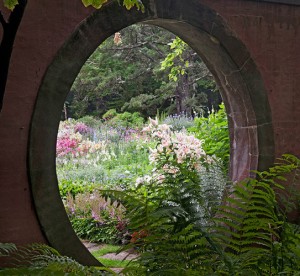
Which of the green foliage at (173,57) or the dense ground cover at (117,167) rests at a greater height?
the green foliage at (173,57)

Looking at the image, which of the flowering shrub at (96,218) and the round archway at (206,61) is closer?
Answer: the round archway at (206,61)

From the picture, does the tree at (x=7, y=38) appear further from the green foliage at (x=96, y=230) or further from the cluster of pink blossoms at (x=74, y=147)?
the cluster of pink blossoms at (x=74, y=147)

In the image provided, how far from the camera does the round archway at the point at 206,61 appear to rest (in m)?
2.86

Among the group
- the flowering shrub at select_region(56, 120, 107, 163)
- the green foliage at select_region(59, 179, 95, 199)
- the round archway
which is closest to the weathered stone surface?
the round archway

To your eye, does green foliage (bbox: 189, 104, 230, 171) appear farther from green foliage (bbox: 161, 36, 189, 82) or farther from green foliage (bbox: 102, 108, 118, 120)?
green foliage (bbox: 102, 108, 118, 120)

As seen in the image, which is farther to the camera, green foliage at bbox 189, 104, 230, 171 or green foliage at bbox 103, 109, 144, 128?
green foliage at bbox 103, 109, 144, 128

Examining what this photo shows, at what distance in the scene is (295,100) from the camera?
Answer: 4180 mm

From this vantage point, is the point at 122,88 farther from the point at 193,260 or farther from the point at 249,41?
the point at 193,260

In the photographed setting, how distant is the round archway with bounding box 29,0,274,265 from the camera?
2859 millimetres

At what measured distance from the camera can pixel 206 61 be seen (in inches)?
161

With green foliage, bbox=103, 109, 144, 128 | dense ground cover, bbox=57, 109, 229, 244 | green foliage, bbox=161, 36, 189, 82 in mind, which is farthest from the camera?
green foliage, bbox=103, 109, 144, 128

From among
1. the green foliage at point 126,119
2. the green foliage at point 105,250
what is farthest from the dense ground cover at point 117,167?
the green foliage at point 126,119

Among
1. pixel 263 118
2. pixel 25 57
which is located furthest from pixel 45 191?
pixel 263 118

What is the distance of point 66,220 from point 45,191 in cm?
24
